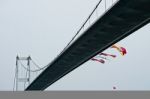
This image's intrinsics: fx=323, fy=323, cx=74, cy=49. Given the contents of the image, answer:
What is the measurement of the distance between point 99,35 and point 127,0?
7.99m

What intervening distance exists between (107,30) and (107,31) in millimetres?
289

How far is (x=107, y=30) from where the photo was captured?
79.3 ft

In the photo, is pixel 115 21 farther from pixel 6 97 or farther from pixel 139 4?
pixel 6 97

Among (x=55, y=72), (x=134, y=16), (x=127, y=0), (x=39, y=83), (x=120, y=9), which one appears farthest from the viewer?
(x=39, y=83)

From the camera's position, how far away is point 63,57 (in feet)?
118

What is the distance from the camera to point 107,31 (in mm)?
24453

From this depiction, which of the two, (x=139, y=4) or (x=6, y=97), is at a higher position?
(x=139, y=4)

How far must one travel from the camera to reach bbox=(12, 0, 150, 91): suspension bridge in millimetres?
19172

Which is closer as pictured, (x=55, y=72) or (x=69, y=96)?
(x=69, y=96)

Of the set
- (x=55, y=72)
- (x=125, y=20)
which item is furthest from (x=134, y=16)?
(x=55, y=72)

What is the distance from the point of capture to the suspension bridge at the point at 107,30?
19.2 meters

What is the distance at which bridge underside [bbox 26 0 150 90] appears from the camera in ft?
63.1

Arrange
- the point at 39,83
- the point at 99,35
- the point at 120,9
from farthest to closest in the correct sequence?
the point at 39,83 < the point at 99,35 < the point at 120,9

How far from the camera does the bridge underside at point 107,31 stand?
19234 millimetres
